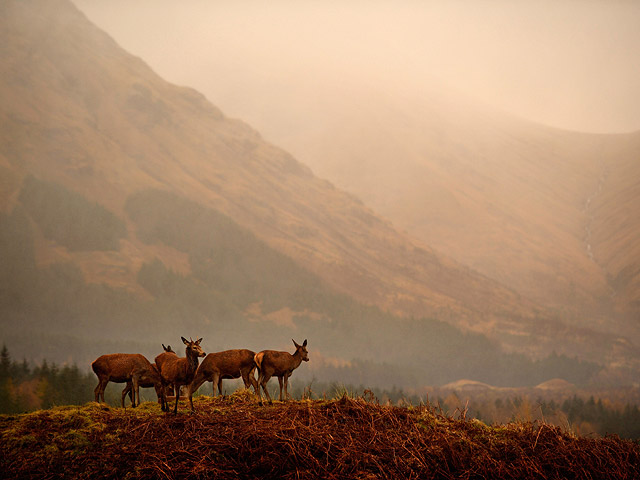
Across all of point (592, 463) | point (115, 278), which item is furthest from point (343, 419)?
point (115, 278)

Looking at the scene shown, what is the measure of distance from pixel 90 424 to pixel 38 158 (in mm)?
211403

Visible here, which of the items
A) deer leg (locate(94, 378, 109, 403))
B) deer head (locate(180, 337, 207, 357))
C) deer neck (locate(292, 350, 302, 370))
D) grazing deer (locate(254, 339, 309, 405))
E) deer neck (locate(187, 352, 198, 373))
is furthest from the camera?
deer neck (locate(292, 350, 302, 370))

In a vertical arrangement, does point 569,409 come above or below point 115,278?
below

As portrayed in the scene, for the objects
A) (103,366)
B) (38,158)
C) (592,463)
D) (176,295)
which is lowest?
(592,463)

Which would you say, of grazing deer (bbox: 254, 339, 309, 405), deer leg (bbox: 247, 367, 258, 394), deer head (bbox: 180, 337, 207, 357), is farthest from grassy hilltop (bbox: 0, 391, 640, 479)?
grazing deer (bbox: 254, 339, 309, 405)

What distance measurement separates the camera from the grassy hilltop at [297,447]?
10.7m

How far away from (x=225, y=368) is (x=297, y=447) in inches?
195

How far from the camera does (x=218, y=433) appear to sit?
11562 millimetres

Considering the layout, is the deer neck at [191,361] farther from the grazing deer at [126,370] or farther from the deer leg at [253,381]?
the deer leg at [253,381]

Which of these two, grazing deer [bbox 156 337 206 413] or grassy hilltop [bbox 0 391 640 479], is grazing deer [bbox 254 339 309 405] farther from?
grassy hilltop [bbox 0 391 640 479]

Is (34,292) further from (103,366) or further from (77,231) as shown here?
(103,366)

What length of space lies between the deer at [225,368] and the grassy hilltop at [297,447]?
1657 mm

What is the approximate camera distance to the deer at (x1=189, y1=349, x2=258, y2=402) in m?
15.1

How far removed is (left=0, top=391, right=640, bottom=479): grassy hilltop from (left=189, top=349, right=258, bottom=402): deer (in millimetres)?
1657
